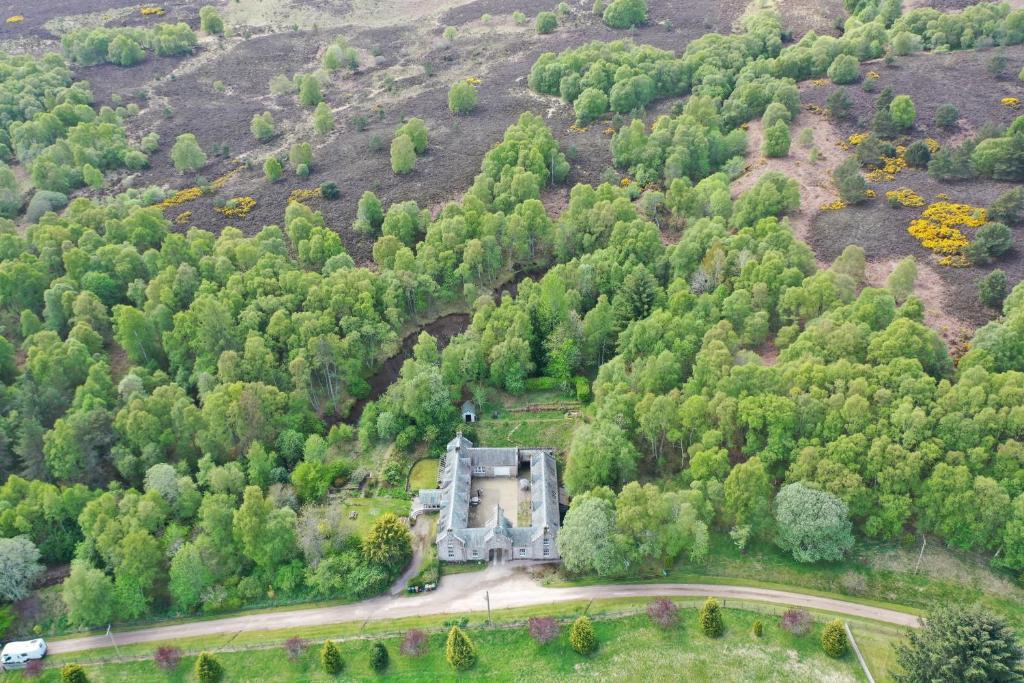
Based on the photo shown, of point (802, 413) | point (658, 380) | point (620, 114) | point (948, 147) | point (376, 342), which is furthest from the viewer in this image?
point (620, 114)

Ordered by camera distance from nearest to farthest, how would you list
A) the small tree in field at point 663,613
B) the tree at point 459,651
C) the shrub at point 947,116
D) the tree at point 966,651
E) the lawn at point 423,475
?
the tree at point 966,651
the tree at point 459,651
the small tree in field at point 663,613
the lawn at point 423,475
the shrub at point 947,116

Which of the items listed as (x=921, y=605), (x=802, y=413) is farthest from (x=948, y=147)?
(x=921, y=605)

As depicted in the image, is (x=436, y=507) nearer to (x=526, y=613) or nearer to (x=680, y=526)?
(x=526, y=613)

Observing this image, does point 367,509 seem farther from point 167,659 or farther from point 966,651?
point 966,651

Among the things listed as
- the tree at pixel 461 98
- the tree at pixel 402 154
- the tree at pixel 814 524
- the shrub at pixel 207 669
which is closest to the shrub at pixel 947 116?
the tree at pixel 814 524

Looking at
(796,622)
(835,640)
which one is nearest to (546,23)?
(796,622)

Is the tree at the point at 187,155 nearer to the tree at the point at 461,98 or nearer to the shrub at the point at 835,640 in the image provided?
the tree at the point at 461,98

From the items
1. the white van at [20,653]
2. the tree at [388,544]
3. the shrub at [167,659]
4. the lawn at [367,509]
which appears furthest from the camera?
the lawn at [367,509]
